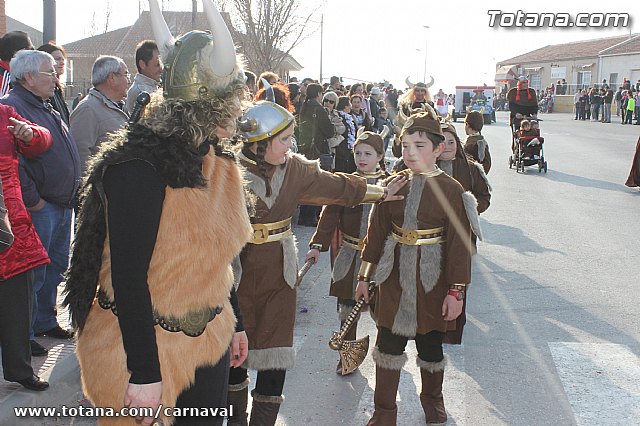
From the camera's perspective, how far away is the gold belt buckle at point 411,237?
425cm

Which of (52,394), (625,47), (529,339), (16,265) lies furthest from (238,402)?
(625,47)

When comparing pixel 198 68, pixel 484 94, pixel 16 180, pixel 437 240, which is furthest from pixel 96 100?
pixel 484 94

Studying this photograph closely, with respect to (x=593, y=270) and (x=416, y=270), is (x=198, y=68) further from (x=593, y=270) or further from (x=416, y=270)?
(x=593, y=270)

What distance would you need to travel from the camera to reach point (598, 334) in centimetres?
603

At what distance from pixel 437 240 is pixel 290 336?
3.52 ft

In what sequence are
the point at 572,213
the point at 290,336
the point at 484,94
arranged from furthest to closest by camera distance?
the point at 484,94 → the point at 572,213 → the point at 290,336

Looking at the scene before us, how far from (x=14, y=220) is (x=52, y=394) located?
1.17m

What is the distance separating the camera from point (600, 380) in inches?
198

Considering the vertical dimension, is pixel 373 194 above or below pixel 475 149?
below

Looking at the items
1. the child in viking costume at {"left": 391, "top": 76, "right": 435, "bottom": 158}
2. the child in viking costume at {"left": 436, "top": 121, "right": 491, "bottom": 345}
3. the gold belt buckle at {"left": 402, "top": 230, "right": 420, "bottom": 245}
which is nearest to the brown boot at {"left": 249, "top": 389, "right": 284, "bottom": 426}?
the gold belt buckle at {"left": 402, "top": 230, "right": 420, "bottom": 245}

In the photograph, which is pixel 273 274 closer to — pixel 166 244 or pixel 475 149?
pixel 166 244

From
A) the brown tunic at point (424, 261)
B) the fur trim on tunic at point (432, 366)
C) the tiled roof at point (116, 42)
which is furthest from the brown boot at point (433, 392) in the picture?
the tiled roof at point (116, 42)

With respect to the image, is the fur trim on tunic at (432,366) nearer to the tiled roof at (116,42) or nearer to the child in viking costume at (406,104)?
the child in viking costume at (406,104)

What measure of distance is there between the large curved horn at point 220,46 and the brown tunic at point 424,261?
6.43 ft
